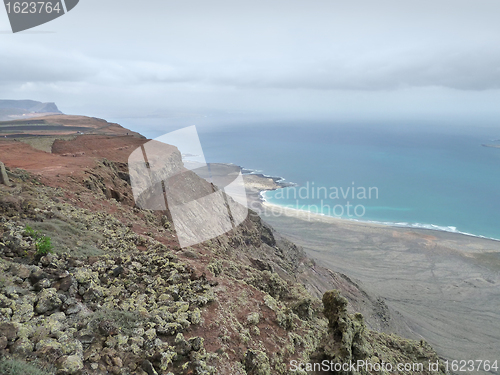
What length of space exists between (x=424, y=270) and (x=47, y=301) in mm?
47819

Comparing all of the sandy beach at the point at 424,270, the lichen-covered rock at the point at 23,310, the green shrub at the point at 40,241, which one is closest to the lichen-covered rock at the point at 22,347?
the lichen-covered rock at the point at 23,310

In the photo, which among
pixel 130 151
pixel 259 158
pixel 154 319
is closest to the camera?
pixel 154 319

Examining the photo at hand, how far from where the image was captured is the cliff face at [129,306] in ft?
18.9

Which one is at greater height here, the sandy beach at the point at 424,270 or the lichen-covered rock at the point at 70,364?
the lichen-covered rock at the point at 70,364

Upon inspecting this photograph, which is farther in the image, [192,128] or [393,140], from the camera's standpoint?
[393,140]

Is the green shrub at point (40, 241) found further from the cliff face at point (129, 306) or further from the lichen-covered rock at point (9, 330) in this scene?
the lichen-covered rock at point (9, 330)

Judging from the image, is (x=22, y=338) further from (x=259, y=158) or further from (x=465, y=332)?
(x=259, y=158)

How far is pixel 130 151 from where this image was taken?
2819 cm

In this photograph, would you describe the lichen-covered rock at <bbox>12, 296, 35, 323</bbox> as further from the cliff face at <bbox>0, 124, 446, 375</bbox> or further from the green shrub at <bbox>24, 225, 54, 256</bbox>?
the green shrub at <bbox>24, 225, 54, 256</bbox>

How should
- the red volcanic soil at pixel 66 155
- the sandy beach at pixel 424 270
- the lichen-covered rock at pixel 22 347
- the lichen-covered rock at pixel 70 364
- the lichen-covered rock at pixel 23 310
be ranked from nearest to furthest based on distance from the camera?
the lichen-covered rock at pixel 22 347 → the lichen-covered rock at pixel 70 364 → the lichen-covered rock at pixel 23 310 → the red volcanic soil at pixel 66 155 → the sandy beach at pixel 424 270

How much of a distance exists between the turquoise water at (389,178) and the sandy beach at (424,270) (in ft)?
40.8

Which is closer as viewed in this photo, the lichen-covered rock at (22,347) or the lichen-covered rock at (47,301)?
the lichen-covered rock at (22,347)

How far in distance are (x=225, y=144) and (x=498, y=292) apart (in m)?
147

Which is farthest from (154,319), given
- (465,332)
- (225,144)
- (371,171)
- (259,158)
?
(225,144)
